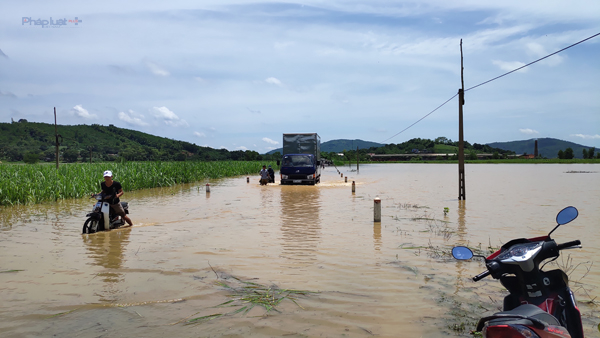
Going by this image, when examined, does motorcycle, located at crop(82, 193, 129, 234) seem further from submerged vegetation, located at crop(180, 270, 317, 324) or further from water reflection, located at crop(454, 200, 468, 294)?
water reflection, located at crop(454, 200, 468, 294)

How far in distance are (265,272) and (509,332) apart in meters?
4.65

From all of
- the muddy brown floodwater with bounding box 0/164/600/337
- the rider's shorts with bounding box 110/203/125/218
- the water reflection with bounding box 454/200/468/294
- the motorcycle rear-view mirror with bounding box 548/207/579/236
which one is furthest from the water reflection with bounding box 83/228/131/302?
the motorcycle rear-view mirror with bounding box 548/207/579/236

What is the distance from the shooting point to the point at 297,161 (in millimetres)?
27562

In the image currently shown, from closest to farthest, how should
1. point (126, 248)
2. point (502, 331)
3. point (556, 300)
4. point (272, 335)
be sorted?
point (502, 331)
point (556, 300)
point (272, 335)
point (126, 248)

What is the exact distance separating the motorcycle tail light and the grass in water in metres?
2.83

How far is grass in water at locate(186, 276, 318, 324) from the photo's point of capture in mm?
4906

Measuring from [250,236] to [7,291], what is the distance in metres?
5.16

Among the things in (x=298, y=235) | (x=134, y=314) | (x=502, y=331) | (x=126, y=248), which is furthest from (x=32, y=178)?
(x=502, y=331)

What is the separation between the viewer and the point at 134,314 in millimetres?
4832

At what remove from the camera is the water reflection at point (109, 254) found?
5906 mm

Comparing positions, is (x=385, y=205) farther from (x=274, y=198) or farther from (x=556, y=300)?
(x=556, y=300)

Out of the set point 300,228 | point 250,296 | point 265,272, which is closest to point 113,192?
point 300,228

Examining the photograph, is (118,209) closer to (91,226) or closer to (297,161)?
(91,226)

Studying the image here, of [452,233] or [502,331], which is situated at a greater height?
[502,331]
